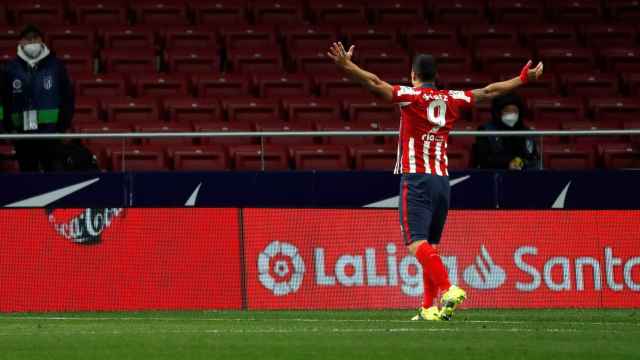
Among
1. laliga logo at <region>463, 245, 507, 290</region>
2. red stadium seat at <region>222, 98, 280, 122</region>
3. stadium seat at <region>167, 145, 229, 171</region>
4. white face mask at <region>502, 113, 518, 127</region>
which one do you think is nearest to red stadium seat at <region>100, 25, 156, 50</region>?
red stadium seat at <region>222, 98, 280, 122</region>

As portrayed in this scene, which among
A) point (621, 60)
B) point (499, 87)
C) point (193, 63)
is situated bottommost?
point (499, 87)

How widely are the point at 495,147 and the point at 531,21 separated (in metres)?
7.36

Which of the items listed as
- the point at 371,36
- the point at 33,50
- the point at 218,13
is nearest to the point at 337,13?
the point at 371,36

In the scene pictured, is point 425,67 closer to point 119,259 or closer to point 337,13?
point 119,259

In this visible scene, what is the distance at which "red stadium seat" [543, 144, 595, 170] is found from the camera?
16.8 metres

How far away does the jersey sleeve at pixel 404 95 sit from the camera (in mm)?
11227

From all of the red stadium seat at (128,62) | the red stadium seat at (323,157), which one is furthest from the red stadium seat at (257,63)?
the red stadium seat at (323,157)

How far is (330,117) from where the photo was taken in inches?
750

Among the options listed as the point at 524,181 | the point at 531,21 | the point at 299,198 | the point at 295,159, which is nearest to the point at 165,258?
the point at 299,198

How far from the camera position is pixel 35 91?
16.5 metres

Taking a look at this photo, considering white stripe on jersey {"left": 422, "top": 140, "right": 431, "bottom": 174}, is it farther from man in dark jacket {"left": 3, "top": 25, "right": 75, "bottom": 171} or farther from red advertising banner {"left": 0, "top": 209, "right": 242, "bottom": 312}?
man in dark jacket {"left": 3, "top": 25, "right": 75, "bottom": 171}

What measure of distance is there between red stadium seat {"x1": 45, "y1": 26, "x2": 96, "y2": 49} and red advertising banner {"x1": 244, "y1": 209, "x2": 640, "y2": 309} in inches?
287

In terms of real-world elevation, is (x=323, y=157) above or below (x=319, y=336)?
above

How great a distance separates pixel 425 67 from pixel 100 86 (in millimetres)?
9142
